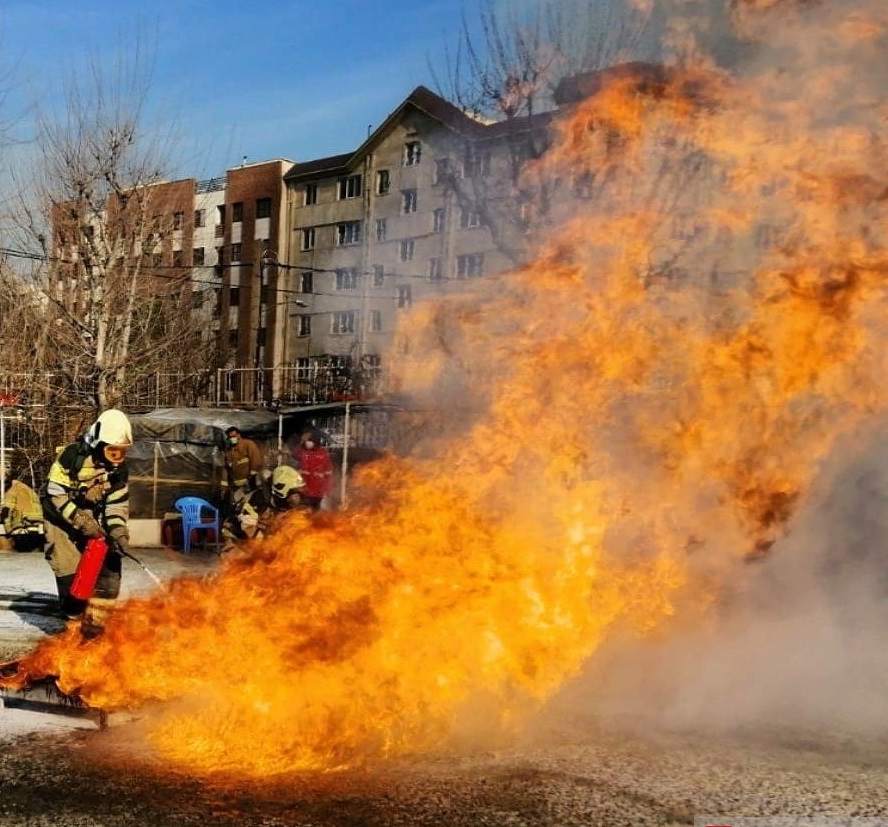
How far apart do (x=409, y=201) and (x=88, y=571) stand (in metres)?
16.3

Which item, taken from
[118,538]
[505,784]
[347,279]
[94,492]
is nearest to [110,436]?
[94,492]

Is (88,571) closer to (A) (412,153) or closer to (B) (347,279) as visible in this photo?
(B) (347,279)

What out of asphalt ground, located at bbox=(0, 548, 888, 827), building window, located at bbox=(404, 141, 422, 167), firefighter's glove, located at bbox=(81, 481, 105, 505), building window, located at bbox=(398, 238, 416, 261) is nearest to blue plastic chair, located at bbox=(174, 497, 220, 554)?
firefighter's glove, located at bbox=(81, 481, 105, 505)

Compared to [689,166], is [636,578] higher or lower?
lower

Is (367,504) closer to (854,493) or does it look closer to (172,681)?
(172,681)

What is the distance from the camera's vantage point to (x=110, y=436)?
6.17 m

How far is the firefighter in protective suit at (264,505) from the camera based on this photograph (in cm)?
1107

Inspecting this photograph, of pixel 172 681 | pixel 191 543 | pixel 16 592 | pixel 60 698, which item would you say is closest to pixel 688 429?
pixel 172 681

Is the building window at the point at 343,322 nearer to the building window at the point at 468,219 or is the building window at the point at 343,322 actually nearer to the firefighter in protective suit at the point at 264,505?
the building window at the point at 468,219

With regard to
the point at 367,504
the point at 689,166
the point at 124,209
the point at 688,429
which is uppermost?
the point at 124,209

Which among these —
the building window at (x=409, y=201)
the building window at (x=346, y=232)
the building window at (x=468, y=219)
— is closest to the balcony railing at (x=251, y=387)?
the building window at (x=468, y=219)

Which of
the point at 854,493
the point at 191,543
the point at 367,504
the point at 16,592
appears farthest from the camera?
the point at 191,543

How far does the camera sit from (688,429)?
244 inches

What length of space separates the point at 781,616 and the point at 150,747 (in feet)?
16.2
